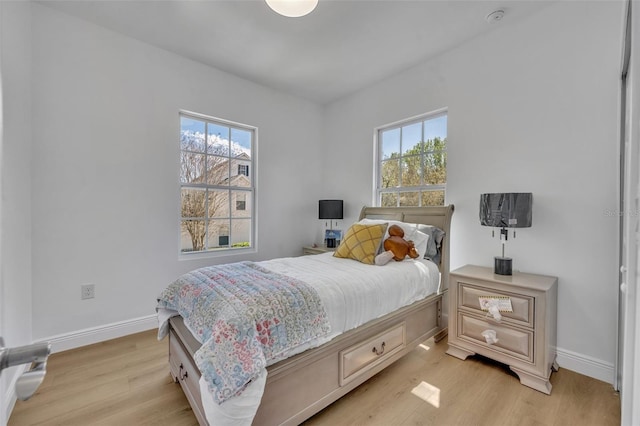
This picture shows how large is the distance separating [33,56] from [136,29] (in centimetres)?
80

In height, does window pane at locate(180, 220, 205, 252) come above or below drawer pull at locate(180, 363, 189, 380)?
above

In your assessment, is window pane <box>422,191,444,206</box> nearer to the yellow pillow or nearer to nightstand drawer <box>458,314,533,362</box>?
the yellow pillow

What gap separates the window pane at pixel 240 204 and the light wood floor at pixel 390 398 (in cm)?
173

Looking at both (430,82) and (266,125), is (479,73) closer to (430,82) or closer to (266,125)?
(430,82)

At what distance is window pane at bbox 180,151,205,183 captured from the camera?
119 inches

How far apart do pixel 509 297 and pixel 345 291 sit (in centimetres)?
120

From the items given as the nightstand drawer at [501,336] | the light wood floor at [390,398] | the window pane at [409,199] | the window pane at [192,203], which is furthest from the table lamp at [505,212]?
the window pane at [192,203]

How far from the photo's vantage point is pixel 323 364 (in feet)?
5.23

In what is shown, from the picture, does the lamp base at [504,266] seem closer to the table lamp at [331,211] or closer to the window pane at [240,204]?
the table lamp at [331,211]

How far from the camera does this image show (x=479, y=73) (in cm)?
257

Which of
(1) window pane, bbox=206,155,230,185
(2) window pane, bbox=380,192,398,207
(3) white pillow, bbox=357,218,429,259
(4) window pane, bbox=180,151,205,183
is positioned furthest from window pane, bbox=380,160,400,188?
(4) window pane, bbox=180,151,205,183

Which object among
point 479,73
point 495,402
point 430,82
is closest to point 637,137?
point 495,402

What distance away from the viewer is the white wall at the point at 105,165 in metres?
2.26

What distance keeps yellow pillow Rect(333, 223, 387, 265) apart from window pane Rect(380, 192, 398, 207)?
2.72 feet
